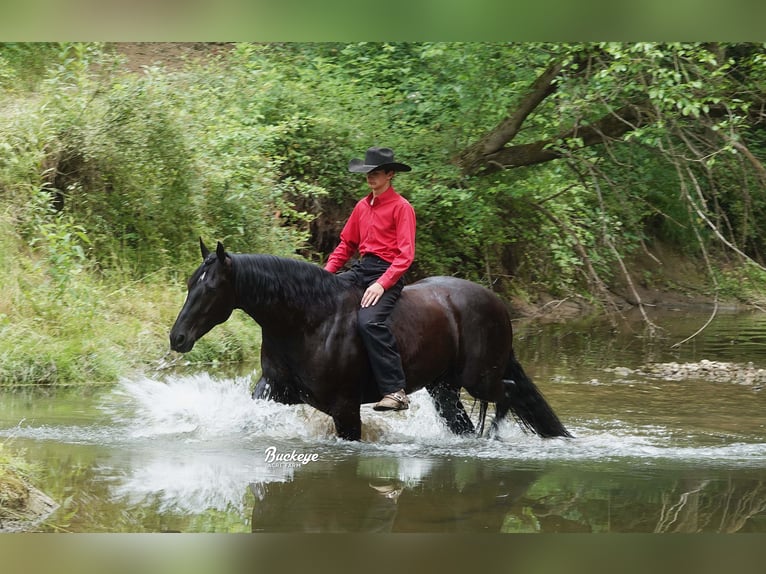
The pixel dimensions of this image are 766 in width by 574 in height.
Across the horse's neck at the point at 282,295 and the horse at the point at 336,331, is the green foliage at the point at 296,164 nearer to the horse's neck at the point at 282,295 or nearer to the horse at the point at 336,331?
the horse at the point at 336,331

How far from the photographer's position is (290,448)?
6.99 m

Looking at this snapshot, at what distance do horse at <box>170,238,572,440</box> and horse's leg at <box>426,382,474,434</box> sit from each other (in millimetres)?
116

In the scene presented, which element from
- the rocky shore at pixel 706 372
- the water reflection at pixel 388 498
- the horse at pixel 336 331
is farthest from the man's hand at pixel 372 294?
the rocky shore at pixel 706 372

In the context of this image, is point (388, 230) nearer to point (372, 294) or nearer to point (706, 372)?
point (372, 294)

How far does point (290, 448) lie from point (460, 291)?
190 cm

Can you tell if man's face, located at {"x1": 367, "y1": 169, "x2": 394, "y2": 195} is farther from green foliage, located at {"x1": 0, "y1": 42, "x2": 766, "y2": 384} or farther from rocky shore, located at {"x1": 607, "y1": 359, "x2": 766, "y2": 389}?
rocky shore, located at {"x1": 607, "y1": 359, "x2": 766, "y2": 389}

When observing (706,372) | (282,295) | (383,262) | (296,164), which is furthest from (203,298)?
(296,164)

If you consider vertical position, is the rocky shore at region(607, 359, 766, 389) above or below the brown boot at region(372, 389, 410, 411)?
above

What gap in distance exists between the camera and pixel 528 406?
26.1ft

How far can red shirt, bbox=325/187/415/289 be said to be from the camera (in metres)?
6.92

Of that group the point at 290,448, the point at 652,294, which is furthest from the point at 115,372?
the point at 652,294

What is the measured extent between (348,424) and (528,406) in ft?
5.70

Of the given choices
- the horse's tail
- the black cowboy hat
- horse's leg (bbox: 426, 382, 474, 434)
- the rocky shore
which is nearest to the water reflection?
horse's leg (bbox: 426, 382, 474, 434)

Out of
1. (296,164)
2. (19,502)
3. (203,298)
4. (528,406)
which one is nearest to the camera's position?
(19,502)
